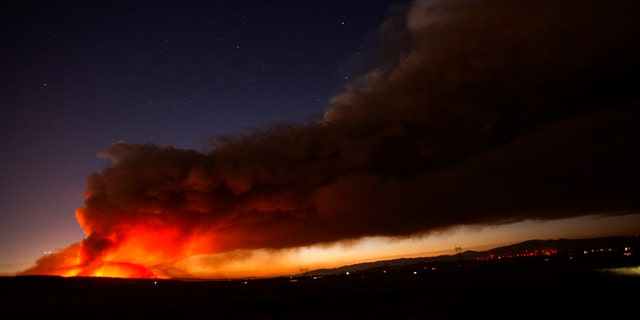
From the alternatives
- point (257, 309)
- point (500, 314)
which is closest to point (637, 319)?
point (500, 314)

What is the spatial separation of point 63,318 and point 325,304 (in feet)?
54.0

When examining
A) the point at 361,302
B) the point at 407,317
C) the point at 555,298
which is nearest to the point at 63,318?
the point at 361,302

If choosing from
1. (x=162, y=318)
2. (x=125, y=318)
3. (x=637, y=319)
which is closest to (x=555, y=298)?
(x=637, y=319)

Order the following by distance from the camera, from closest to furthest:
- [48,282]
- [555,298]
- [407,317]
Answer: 1. [407,317]
2. [555,298]
3. [48,282]

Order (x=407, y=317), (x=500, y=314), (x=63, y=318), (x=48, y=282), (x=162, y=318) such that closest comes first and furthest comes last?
(x=500, y=314), (x=407, y=317), (x=162, y=318), (x=63, y=318), (x=48, y=282)

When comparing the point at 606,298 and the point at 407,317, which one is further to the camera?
the point at 606,298

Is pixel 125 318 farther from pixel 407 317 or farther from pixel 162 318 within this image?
pixel 407 317

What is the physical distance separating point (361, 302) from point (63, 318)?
18805 mm

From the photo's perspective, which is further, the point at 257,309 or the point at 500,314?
the point at 257,309

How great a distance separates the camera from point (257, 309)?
25938mm

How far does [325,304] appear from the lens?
26.8 m

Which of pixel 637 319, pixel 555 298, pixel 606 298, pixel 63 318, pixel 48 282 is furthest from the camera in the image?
pixel 48 282

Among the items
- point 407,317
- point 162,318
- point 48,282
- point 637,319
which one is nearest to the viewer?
point 637,319

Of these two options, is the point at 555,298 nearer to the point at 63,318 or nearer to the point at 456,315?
the point at 456,315
